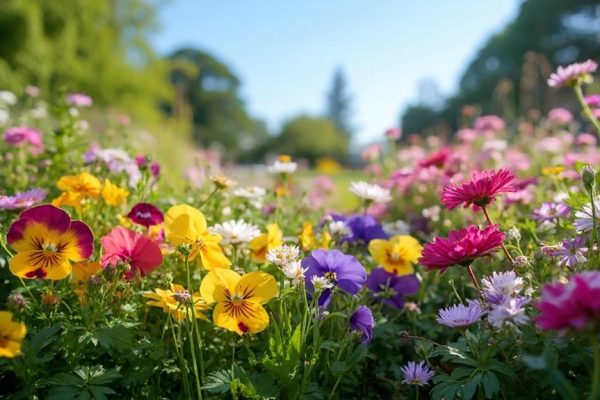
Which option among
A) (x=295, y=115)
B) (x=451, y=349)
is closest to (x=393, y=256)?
(x=451, y=349)

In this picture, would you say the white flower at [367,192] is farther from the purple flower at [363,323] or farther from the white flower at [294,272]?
the white flower at [294,272]

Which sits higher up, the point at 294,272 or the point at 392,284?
the point at 392,284

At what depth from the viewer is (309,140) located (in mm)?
27672

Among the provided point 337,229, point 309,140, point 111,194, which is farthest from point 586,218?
point 309,140

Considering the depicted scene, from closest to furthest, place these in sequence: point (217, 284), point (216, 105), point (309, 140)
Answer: point (217, 284)
point (309, 140)
point (216, 105)

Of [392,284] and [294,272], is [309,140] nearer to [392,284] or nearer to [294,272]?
[392,284]

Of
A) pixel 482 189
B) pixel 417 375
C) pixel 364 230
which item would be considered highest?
pixel 364 230

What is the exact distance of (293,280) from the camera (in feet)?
4.35

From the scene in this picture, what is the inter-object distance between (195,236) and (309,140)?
26393 millimetres

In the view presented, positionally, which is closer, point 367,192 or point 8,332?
point 8,332

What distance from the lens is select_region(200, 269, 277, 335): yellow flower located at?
1315 mm

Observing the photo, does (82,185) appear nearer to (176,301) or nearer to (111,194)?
(111,194)

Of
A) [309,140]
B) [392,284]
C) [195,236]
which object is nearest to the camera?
[195,236]

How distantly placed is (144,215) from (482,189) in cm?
105
